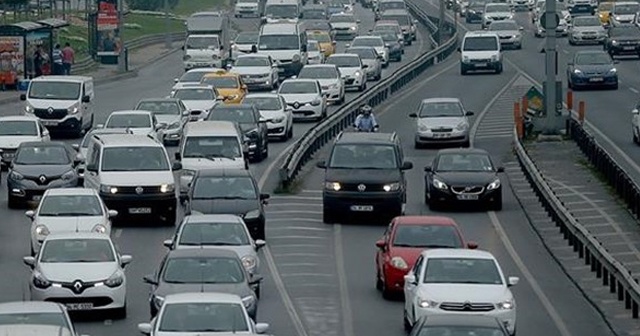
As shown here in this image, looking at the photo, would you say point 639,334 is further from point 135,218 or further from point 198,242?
point 135,218

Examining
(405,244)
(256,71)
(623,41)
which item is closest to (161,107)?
(256,71)

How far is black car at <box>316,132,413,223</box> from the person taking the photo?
40938 mm

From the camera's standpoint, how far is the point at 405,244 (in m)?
31.8

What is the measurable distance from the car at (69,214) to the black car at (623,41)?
55.9 meters

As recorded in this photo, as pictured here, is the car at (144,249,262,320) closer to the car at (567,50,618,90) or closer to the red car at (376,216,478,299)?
Result: the red car at (376,216,478,299)

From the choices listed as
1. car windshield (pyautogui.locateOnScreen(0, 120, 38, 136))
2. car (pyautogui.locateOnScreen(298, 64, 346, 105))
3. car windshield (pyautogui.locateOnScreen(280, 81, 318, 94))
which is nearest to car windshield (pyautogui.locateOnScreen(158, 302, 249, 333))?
car windshield (pyautogui.locateOnScreen(0, 120, 38, 136))

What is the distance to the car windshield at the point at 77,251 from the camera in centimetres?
2995

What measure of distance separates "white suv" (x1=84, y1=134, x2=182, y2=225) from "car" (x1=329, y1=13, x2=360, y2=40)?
7235 centimetres

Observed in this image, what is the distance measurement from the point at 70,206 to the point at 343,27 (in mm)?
78766

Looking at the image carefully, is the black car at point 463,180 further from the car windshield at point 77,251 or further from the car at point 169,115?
the car at point 169,115

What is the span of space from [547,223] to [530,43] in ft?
215

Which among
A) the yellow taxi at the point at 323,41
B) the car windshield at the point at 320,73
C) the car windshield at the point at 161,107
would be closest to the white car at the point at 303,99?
the car windshield at the point at 320,73

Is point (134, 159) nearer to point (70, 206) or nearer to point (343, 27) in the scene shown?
point (70, 206)

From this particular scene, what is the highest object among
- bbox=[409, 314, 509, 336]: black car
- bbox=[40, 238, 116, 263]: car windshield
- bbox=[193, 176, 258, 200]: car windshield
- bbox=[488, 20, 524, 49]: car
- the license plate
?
bbox=[409, 314, 509, 336]: black car
